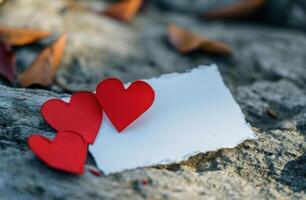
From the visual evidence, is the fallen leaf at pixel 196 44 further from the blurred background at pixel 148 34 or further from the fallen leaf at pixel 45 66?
the fallen leaf at pixel 45 66

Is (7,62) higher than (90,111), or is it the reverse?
(90,111)

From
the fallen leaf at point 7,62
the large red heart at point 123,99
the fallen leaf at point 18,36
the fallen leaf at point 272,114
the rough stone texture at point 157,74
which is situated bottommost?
the fallen leaf at point 7,62

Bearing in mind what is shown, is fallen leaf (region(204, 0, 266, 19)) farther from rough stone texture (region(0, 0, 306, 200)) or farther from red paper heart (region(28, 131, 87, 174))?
red paper heart (region(28, 131, 87, 174))

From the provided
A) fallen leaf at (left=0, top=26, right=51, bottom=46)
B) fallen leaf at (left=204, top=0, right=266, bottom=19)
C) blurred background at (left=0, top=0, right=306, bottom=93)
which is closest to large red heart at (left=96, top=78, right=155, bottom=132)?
blurred background at (left=0, top=0, right=306, bottom=93)

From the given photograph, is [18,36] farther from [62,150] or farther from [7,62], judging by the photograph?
[62,150]

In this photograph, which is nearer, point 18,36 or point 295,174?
point 295,174

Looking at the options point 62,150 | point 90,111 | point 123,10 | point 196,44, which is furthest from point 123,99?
point 123,10

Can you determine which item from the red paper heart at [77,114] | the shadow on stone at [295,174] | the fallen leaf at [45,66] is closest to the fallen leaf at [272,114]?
the shadow on stone at [295,174]
